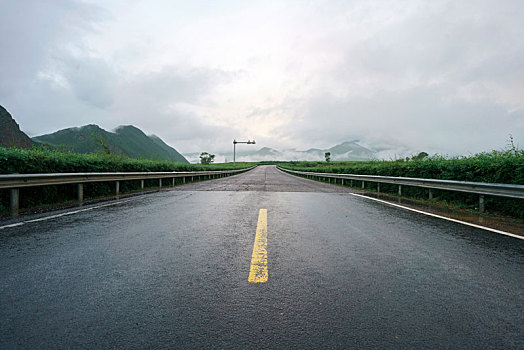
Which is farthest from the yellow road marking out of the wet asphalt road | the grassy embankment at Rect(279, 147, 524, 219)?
the grassy embankment at Rect(279, 147, 524, 219)

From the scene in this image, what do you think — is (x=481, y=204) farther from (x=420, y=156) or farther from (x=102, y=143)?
(x=102, y=143)

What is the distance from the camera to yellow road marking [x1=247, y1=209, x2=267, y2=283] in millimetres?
2982

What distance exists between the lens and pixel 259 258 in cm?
359

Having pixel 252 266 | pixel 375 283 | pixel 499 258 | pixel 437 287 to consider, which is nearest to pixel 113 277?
pixel 252 266

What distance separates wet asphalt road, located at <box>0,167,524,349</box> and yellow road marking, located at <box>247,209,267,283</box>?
0.08 meters

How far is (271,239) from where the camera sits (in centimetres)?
455

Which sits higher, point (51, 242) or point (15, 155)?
point (15, 155)

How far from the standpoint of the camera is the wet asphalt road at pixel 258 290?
6.59 feet

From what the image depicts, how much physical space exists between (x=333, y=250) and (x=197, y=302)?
2.19 metres

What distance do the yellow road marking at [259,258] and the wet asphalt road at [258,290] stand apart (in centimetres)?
8

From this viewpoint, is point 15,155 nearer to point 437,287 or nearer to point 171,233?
point 171,233

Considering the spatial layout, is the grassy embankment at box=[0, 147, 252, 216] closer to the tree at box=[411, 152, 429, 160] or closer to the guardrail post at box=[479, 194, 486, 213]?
the guardrail post at box=[479, 194, 486, 213]

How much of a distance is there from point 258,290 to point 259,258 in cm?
90

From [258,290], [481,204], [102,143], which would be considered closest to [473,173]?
[481,204]
